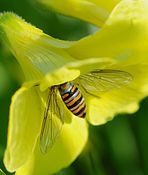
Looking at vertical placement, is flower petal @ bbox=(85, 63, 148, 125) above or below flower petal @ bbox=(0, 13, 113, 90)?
below

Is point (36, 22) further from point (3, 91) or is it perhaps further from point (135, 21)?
point (135, 21)

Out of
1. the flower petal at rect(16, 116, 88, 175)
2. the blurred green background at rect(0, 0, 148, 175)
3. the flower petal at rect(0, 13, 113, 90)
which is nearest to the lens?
the flower petal at rect(0, 13, 113, 90)

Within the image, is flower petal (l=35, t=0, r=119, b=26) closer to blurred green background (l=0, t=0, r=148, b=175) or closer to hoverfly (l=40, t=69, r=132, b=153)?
hoverfly (l=40, t=69, r=132, b=153)

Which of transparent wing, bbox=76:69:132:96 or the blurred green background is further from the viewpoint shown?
the blurred green background

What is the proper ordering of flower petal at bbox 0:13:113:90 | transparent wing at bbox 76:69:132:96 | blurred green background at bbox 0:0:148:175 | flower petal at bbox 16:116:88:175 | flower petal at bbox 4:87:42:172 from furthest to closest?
blurred green background at bbox 0:0:148:175 < flower petal at bbox 16:116:88:175 < transparent wing at bbox 76:69:132:96 < flower petal at bbox 0:13:113:90 < flower petal at bbox 4:87:42:172

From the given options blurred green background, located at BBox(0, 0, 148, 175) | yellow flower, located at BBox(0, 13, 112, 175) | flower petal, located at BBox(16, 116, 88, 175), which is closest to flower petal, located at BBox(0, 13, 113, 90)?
yellow flower, located at BBox(0, 13, 112, 175)

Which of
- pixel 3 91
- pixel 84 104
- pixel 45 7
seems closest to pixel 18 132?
pixel 84 104

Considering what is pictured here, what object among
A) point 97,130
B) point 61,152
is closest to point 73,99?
point 61,152

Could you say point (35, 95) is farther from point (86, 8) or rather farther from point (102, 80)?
point (86, 8)
